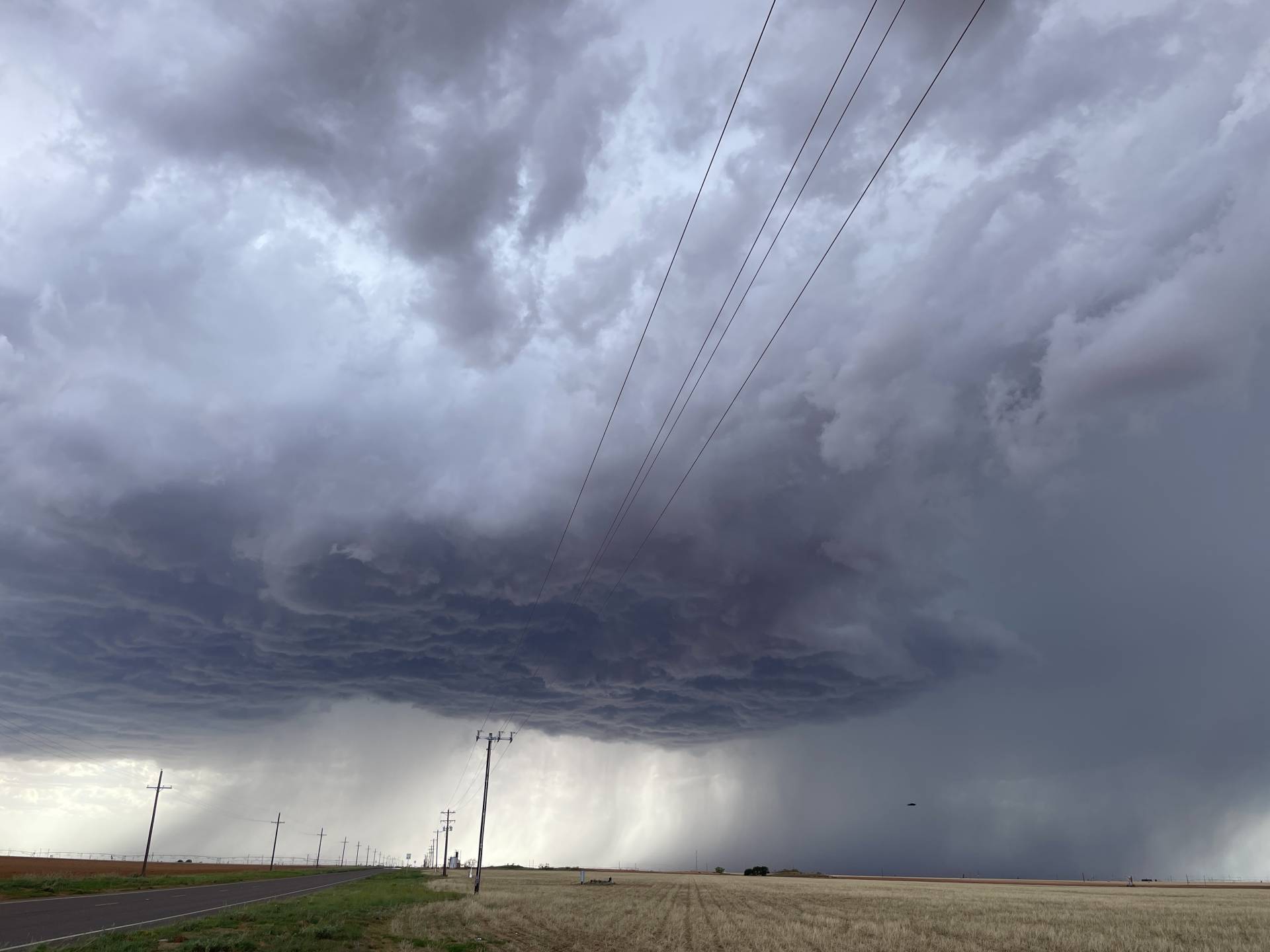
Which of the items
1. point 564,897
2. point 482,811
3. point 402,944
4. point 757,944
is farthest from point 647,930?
point 482,811

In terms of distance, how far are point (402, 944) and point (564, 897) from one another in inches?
1733

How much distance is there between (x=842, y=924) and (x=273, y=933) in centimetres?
2737

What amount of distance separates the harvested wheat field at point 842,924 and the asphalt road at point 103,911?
1189 cm

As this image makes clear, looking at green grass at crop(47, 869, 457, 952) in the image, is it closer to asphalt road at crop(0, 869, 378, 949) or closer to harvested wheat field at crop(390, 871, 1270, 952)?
harvested wheat field at crop(390, 871, 1270, 952)

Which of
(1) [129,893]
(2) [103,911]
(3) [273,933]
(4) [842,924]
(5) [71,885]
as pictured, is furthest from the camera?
(5) [71,885]

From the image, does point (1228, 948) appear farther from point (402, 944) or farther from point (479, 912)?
point (479, 912)

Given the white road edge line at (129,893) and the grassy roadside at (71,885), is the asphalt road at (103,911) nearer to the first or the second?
the white road edge line at (129,893)

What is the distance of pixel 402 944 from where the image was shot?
3278cm

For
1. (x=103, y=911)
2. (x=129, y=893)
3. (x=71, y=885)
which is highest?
(x=103, y=911)

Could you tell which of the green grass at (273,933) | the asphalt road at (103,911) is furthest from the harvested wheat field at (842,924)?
the asphalt road at (103,911)

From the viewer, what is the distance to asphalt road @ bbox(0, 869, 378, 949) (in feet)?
102

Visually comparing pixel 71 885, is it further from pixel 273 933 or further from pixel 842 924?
pixel 842 924

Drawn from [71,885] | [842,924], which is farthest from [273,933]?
[71,885]

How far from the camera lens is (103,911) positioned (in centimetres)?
4422
